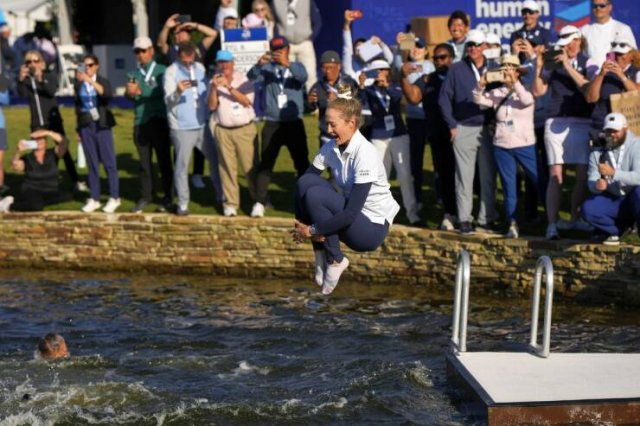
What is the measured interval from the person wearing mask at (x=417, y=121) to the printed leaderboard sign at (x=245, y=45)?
257 centimetres

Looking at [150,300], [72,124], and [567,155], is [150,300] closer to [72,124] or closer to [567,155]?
[567,155]

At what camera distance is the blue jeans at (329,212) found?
11594 millimetres

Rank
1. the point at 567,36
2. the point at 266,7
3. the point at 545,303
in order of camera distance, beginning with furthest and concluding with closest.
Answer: the point at 266,7 < the point at 567,36 < the point at 545,303

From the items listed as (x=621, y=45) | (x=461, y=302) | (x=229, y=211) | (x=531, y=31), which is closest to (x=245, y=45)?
(x=229, y=211)

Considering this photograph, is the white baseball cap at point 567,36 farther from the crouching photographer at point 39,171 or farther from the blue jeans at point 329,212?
the crouching photographer at point 39,171

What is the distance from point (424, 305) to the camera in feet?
57.1

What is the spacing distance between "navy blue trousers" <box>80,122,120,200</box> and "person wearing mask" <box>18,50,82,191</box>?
0.95 metres

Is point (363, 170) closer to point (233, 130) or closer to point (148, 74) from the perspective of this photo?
point (233, 130)

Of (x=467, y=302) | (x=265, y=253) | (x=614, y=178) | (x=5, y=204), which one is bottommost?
(x=265, y=253)

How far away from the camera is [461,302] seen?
13.5 metres

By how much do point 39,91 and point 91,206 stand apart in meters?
1.86

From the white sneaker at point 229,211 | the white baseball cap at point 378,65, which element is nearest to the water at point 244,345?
the white sneaker at point 229,211

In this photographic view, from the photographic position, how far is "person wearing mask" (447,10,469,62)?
18.4 m

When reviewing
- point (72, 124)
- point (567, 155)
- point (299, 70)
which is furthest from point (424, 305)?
point (72, 124)
